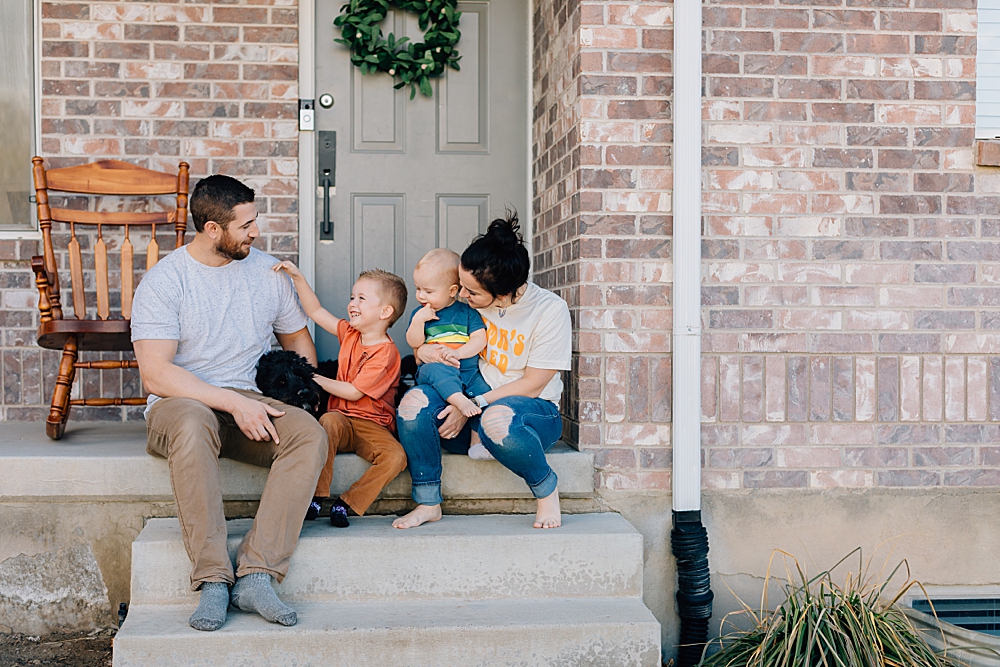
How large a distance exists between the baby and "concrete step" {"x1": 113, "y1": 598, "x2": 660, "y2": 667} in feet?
2.41

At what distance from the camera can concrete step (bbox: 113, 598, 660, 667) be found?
2387mm

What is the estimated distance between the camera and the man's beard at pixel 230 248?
297 centimetres

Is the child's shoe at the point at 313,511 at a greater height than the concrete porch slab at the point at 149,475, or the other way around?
the concrete porch slab at the point at 149,475

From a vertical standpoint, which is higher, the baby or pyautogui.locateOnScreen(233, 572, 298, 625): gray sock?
the baby

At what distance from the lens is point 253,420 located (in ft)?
9.03

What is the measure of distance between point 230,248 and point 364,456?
0.85 metres

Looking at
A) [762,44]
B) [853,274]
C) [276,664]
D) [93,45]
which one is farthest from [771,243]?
[93,45]

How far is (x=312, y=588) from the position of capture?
2.67 meters

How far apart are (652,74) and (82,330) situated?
226 cm

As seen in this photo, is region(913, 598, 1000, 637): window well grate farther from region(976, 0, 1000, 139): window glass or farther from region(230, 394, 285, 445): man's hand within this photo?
region(230, 394, 285, 445): man's hand

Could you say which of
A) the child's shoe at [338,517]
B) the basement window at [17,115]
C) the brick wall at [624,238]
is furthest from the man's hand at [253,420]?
the basement window at [17,115]

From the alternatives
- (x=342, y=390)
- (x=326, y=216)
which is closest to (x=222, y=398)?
(x=342, y=390)

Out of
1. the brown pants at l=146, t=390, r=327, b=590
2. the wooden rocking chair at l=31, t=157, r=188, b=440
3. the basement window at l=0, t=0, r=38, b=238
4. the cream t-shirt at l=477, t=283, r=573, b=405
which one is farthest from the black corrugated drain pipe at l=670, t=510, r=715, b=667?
the basement window at l=0, t=0, r=38, b=238

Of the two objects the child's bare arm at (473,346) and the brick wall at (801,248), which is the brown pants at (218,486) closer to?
the child's bare arm at (473,346)
